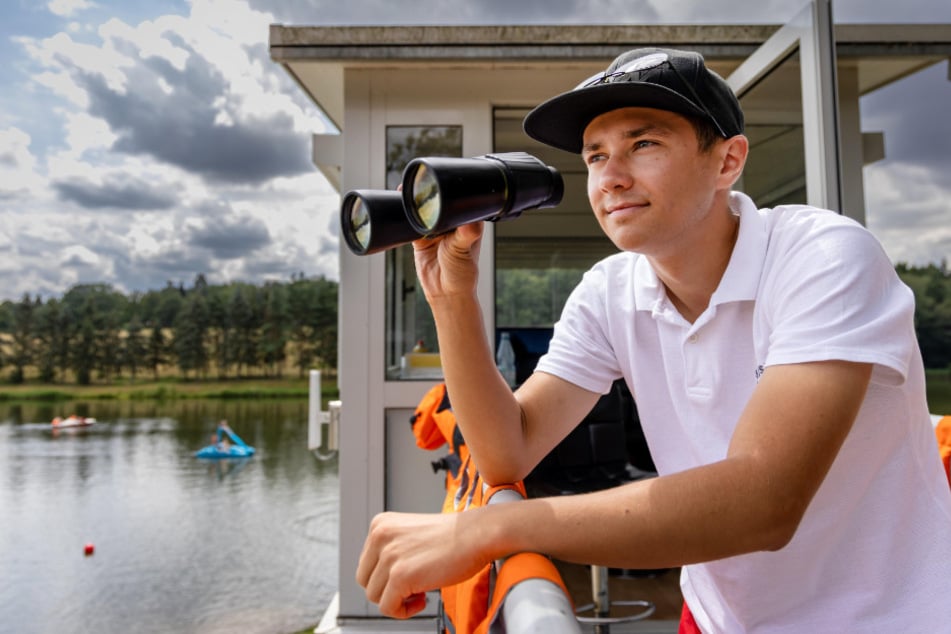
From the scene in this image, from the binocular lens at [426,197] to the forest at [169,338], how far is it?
152 feet

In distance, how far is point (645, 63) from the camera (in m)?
0.86

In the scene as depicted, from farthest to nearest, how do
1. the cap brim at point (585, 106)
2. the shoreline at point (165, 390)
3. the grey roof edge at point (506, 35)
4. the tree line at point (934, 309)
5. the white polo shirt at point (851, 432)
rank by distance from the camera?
the shoreline at point (165, 390), the grey roof edge at point (506, 35), the tree line at point (934, 309), the cap brim at point (585, 106), the white polo shirt at point (851, 432)

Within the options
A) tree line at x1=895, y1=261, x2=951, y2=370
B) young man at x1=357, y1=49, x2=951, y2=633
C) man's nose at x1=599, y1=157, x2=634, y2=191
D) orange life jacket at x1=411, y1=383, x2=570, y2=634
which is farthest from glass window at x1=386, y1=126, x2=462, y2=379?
man's nose at x1=599, y1=157, x2=634, y2=191

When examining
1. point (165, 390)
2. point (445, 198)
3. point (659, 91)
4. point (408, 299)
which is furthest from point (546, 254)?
point (165, 390)

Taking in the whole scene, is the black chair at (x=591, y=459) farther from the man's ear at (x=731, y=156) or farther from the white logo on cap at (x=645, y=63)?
the white logo on cap at (x=645, y=63)

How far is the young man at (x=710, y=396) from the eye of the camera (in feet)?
1.99

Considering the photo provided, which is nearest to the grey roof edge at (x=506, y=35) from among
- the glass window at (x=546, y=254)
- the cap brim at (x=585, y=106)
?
the glass window at (x=546, y=254)

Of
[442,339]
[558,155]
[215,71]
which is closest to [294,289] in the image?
[215,71]

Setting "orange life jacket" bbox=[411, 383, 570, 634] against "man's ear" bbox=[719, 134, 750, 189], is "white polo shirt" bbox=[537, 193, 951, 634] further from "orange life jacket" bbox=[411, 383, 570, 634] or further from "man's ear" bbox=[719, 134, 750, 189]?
"orange life jacket" bbox=[411, 383, 570, 634]

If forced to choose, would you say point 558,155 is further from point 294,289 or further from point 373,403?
point 294,289

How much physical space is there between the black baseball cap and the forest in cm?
4622

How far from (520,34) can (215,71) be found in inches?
3454

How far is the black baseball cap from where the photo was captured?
843mm

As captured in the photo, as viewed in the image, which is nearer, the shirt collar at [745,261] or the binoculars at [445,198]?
the binoculars at [445,198]
